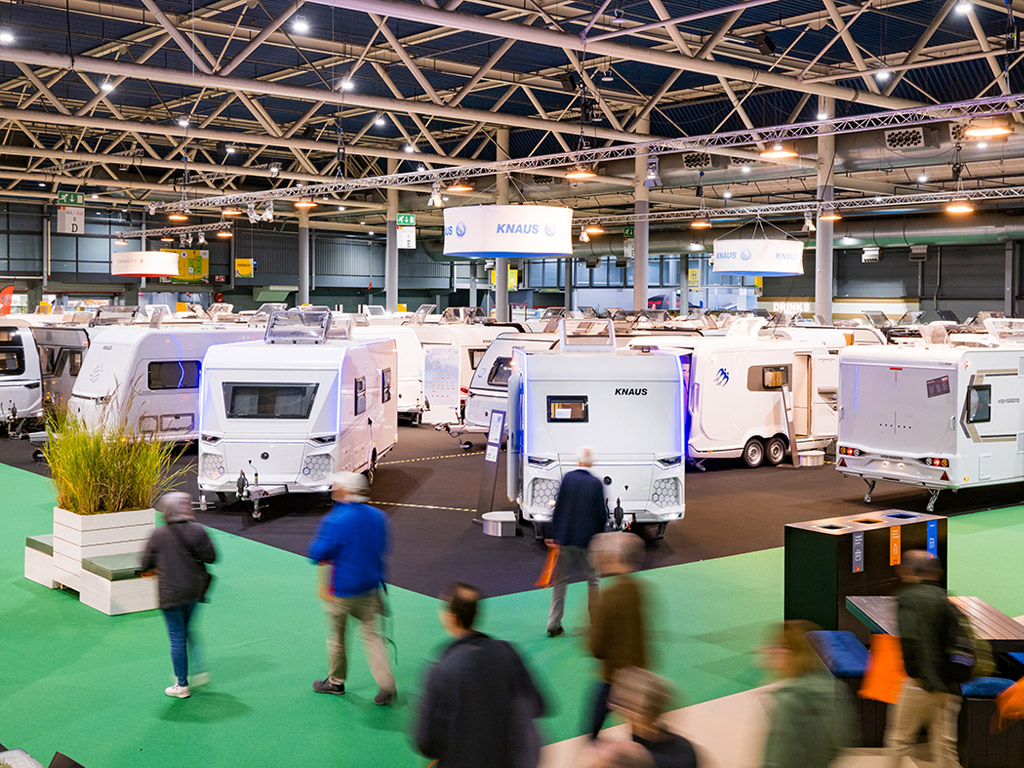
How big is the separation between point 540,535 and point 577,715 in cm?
509

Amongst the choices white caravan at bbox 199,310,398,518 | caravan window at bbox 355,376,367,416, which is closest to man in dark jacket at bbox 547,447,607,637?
white caravan at bbox 199,310,398,518

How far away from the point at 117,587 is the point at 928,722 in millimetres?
6492

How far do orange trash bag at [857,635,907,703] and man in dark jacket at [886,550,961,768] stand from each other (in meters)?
0.31

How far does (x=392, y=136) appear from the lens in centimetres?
3400

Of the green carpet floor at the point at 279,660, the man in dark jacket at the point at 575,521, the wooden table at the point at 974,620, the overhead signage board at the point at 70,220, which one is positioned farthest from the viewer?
the overhead signage board at the point at 70,220

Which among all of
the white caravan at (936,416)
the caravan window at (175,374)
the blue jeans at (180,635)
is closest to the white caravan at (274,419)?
the caravan window at (175,374)

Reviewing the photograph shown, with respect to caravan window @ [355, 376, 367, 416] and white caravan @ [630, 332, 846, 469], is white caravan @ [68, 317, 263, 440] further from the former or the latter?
white caravan @ [630, 332, 846, 469]

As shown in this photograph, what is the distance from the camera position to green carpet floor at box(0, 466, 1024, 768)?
21.1 feet

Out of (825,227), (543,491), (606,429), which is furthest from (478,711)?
(825,227)

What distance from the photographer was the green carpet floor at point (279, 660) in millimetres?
6430

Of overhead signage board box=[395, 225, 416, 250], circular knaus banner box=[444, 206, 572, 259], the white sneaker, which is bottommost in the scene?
the white sneaker

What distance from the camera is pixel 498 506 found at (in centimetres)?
1411

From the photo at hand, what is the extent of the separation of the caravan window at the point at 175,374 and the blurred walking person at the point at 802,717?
576 inches

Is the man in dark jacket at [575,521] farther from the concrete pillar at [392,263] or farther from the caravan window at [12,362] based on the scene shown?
the concrete pillar at [392,263]
